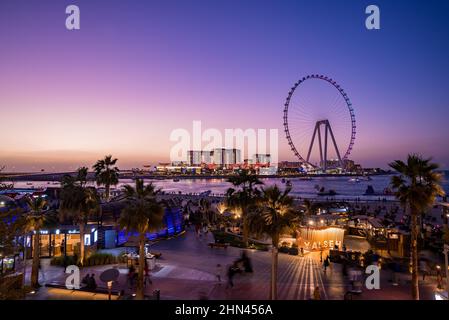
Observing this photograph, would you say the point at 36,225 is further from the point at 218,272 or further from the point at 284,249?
the point at 284,249

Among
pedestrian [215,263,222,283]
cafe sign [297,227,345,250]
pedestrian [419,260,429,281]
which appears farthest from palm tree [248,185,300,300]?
cafe sign [297,227,345,250]

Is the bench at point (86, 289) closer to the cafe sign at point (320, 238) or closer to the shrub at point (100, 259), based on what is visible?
the shrub at point (100, 259)

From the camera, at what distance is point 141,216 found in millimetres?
15602

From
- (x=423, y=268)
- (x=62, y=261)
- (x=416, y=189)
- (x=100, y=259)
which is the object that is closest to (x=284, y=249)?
(x=423, y=268)

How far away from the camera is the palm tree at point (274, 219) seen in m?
14.9

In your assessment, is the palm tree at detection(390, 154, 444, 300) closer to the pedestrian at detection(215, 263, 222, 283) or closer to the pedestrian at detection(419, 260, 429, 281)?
the pedestrian at detection(419, 260, 429, 281)

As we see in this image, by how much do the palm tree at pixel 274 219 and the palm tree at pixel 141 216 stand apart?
4.68 meters

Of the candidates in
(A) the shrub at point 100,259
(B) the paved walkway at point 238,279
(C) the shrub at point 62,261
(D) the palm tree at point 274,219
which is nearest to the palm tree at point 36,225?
(B) the paved walkway at point 238,279

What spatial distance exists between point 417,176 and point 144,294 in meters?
14.7

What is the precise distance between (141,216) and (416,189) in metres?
13.2

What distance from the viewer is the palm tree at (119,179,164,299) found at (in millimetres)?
15586

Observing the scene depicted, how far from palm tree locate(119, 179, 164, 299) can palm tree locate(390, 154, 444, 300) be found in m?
11.8

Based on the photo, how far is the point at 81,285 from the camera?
687 inches

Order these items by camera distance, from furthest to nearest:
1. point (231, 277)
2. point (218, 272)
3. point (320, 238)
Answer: point (320, 238), point (218, 272), point (231, 277)
